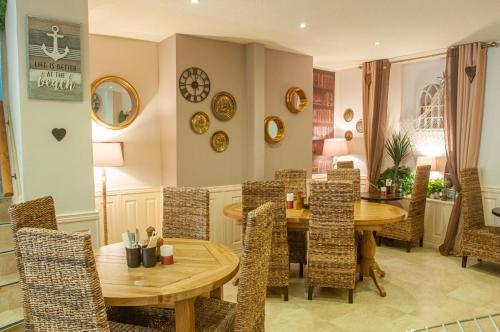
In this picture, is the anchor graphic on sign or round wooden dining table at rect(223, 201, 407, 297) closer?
the anchor graphic on sign

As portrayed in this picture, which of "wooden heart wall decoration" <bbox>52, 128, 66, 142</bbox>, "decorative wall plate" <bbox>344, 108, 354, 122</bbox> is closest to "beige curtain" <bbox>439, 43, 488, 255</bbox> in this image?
"decorative wall plate" <bbox>344, 108, 354, 122</bbox>

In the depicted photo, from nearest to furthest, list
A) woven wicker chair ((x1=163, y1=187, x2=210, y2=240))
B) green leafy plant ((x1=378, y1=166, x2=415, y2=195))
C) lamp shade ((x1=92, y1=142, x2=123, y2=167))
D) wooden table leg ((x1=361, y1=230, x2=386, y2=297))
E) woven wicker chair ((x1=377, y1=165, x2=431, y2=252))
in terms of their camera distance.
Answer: woven wicker chair ((x1=163, y1=187, x2=210, y2=240)) < wooden table leg ((x1=361, y1=230, x2=386, y2=297)) < lamp shade ((x1=92, y1=142, x2=123, y2=167)) < woven wicker chair ((x1=377, y1=165, x2=431, y2=252)) < green leafy plant ((x1=378, y1=166, x2=415, y2=195))

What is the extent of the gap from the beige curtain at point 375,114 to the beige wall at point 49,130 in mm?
4285

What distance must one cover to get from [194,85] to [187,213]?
6.97 feet

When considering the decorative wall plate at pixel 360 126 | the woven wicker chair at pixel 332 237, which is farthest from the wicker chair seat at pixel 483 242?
the decorative wall plate at pixel 360 126

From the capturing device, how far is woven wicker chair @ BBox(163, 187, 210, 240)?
9.70ft

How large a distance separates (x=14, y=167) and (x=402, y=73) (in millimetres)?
5298

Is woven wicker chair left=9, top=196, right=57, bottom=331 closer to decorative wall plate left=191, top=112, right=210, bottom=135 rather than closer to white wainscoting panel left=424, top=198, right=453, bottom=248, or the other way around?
decorative wall plate left=191, top=112, right=210, bottom=135

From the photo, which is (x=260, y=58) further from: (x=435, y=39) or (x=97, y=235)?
(x=97, y=235)

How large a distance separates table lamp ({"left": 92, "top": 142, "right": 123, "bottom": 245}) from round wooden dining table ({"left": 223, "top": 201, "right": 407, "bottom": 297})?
131 centimetres

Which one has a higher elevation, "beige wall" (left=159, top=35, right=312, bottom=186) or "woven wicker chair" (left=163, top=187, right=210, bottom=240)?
"beige wall" (left=159, top=35, right=312, bottom=186)

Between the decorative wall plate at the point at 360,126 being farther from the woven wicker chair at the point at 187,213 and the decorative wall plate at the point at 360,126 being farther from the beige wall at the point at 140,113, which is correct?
the woven wicker chair at the point at 187,213

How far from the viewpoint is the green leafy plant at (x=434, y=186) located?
547cm

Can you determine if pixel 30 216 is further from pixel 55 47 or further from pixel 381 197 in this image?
pixel 381 197
